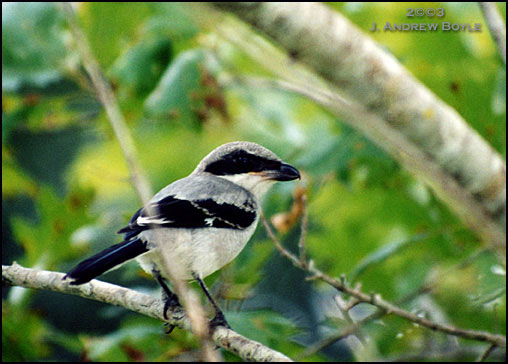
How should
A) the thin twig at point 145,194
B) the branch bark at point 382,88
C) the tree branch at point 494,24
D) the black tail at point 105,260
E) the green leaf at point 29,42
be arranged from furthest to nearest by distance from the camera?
the green leaf at point 29,42 < the branch bark at point 382,88 < the tree branch at point 494,24 < the black tail at point 105,260 < the thin twig at point 145,194

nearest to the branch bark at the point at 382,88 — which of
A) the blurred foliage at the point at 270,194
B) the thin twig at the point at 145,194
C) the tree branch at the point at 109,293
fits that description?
the blurred foliage at the point at 270,194

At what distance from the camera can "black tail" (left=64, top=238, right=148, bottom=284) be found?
1.46m

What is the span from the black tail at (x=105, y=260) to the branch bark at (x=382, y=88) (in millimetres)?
918

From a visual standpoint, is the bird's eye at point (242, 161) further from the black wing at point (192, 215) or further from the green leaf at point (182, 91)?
the green leaf at point (182, 91)

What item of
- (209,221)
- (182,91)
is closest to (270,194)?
(182,91)

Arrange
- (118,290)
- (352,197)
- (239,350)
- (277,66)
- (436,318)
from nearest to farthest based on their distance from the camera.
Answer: (277,66), (239,350), (118,290), (436,318), (352,197)

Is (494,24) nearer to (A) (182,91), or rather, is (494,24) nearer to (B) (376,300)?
(B) (376,300)

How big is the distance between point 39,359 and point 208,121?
50.9 inches

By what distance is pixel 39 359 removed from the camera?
10.2ft

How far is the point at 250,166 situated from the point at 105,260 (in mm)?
502

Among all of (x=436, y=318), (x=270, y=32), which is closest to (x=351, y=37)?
(x=270, y=32)

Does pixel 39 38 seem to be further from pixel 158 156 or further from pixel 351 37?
pixel 351 37

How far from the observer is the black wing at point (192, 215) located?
177 centimetres

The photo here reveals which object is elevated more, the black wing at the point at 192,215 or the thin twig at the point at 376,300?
the black wing at the point at 192,215
